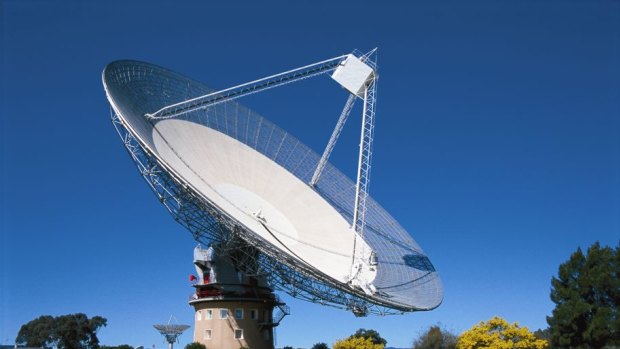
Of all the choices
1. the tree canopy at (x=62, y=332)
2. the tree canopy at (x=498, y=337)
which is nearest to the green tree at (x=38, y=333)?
the tree canopy at (x=62, y=332)

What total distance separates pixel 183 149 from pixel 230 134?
266 inches

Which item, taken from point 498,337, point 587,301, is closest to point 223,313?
point 498,337

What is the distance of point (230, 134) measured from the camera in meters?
49.5

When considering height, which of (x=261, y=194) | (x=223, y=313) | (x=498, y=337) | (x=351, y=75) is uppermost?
(x=351, y=75)

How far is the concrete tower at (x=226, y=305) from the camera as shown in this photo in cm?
5197

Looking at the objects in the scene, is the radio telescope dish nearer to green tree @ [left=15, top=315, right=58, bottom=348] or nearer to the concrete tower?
the concrete tower

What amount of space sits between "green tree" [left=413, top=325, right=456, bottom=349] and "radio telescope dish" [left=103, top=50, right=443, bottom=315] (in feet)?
118

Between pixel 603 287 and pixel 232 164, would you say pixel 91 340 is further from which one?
pixel 603 287

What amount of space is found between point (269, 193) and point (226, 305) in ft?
36.2

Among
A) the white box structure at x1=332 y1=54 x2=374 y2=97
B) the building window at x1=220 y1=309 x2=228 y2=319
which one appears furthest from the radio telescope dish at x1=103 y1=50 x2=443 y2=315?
the building window at x1=220 y1=309 x2=228 y2=319

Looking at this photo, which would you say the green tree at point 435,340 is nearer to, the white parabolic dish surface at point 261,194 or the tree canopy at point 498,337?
the tree canopy at point 498,337

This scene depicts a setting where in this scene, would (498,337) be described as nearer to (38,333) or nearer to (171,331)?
(171,331)

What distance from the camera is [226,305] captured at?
52.8 m

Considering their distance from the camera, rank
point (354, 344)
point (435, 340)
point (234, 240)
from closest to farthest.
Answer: point (234, 240), point (354, 344), point (435, 340)
